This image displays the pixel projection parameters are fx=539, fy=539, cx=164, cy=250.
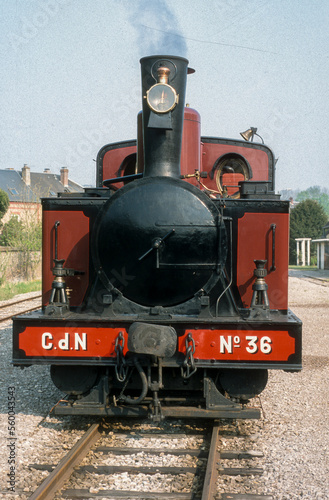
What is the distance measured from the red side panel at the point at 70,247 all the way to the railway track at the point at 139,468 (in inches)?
47.0

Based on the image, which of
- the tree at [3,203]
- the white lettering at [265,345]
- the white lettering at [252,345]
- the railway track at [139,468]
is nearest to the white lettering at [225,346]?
the white lettering at [252,345]

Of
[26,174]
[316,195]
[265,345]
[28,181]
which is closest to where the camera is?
[265,345]

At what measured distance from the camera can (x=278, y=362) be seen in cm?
392

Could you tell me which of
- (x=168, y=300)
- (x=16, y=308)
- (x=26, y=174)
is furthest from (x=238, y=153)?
(x=26, y=174)

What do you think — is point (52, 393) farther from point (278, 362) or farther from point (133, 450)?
point (278, 362)

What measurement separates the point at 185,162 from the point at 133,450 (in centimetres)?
268

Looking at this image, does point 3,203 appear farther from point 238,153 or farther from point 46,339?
point 46,339

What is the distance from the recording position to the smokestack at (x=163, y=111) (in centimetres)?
413

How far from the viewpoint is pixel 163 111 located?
4.13 m

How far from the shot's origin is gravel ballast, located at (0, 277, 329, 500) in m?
3.36

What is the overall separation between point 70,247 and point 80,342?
3.26 ft

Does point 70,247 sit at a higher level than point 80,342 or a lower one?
higher

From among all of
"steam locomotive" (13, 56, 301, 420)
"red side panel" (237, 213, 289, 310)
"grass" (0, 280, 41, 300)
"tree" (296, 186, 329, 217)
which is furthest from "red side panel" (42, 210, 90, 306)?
"tree" (296, 186, 329, 217)

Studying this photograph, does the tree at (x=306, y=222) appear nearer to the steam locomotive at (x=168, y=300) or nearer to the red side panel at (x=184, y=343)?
the steam locomotive at (x=168, y=300)
